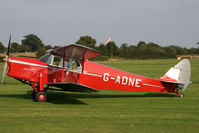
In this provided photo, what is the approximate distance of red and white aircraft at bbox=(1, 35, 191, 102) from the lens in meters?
9.59

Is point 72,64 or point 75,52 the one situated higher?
Result: point 75,52

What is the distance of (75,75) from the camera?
1024 cm

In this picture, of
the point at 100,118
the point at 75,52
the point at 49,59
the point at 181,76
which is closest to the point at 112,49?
the point at 181,76

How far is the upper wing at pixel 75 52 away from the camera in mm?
8743

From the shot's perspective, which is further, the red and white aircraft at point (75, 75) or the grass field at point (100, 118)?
the red and white aircraft at point (75, 75)

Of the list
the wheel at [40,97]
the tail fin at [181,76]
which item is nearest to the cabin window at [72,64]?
the wheel at [40,97]

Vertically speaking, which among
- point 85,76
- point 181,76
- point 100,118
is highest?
point 181,76

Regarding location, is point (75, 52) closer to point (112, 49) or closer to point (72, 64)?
point (72, 64)

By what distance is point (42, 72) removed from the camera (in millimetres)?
9938

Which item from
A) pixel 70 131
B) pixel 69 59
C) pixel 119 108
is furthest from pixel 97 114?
pixel 69 59

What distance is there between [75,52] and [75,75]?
48.6 inches

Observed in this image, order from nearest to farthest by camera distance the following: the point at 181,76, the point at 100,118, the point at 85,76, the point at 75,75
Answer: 1. the point at 100,118
2. the point at 75,75
3. the point at 85,76
4. the point at 181,76

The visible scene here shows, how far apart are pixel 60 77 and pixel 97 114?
3.04 m

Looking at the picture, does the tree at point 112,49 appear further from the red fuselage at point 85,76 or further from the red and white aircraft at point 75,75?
the red fuselage at point 85,76
